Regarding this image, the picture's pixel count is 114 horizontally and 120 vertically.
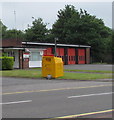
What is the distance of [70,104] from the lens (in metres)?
9.39

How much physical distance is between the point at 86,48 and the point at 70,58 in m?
5.55

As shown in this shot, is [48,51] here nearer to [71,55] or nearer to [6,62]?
[71,55]

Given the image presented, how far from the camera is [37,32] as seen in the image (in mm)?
66438

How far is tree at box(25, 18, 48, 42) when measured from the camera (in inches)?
2552

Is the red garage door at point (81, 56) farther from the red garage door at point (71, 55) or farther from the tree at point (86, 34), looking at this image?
the tree at point (86, 34)

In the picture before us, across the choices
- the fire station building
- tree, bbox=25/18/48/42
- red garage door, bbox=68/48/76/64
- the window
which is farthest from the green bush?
tree, bbox=25/18/48/42

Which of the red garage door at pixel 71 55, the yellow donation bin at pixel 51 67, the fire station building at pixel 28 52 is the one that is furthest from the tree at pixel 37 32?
the yellow donation bin at pixel 51 67

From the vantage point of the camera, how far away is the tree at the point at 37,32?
6481 centimetres

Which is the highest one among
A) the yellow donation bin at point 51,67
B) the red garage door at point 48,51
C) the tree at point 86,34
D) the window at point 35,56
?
the tree at point 86,34

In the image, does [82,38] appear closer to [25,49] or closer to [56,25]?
[56,25]

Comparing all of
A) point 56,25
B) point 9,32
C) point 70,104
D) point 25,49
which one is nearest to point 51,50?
point 25,49

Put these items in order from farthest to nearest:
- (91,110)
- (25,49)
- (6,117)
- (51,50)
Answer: (51,50) → (25,49) → (91,110) → (6,117)

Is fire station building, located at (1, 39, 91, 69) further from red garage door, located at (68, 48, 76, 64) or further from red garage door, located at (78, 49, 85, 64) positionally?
red garage door, located at (78, 49, 85, 64)

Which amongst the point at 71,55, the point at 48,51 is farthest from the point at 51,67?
the point at 71,55
